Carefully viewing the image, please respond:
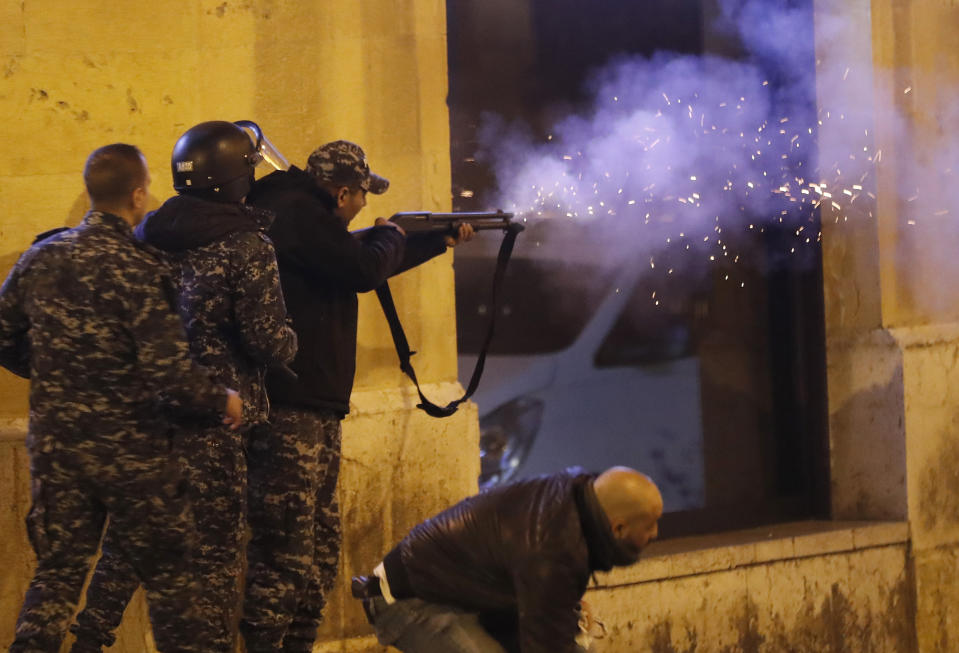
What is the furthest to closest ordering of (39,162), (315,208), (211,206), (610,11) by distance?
(610,11) < (39,162) < (315,208) < (211,206)

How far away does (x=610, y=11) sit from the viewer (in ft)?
20.0

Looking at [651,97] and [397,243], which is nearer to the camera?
[397,243]

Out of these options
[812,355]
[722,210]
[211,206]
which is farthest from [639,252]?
[211,206]

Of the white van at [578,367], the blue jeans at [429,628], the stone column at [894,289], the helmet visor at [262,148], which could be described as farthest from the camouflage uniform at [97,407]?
the stone column at [894,289]

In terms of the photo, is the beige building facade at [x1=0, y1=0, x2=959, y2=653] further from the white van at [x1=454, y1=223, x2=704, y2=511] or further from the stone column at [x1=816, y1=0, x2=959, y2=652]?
the white van at [x1=454, y1=223, x2=704, y2=511]

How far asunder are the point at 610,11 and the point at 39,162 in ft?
10.0

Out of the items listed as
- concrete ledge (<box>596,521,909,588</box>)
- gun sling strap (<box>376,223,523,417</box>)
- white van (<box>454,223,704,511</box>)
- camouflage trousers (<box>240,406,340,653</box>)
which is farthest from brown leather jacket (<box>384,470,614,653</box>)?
white van (<box>454,223,704,511</box>)

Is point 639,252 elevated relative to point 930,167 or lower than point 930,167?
lower

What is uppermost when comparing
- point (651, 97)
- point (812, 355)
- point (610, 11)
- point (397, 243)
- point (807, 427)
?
point (610, 11)

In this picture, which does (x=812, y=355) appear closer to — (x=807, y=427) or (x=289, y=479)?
(x=807, y=427)

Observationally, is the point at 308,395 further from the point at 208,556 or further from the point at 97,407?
the point at 97,407

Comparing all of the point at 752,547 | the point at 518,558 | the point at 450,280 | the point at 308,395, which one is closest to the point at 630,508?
the point at 518,558

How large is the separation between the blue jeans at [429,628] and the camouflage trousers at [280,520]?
0.62 metres

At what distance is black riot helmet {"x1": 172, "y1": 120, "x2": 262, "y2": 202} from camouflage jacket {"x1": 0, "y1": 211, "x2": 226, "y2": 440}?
0.42 metres
